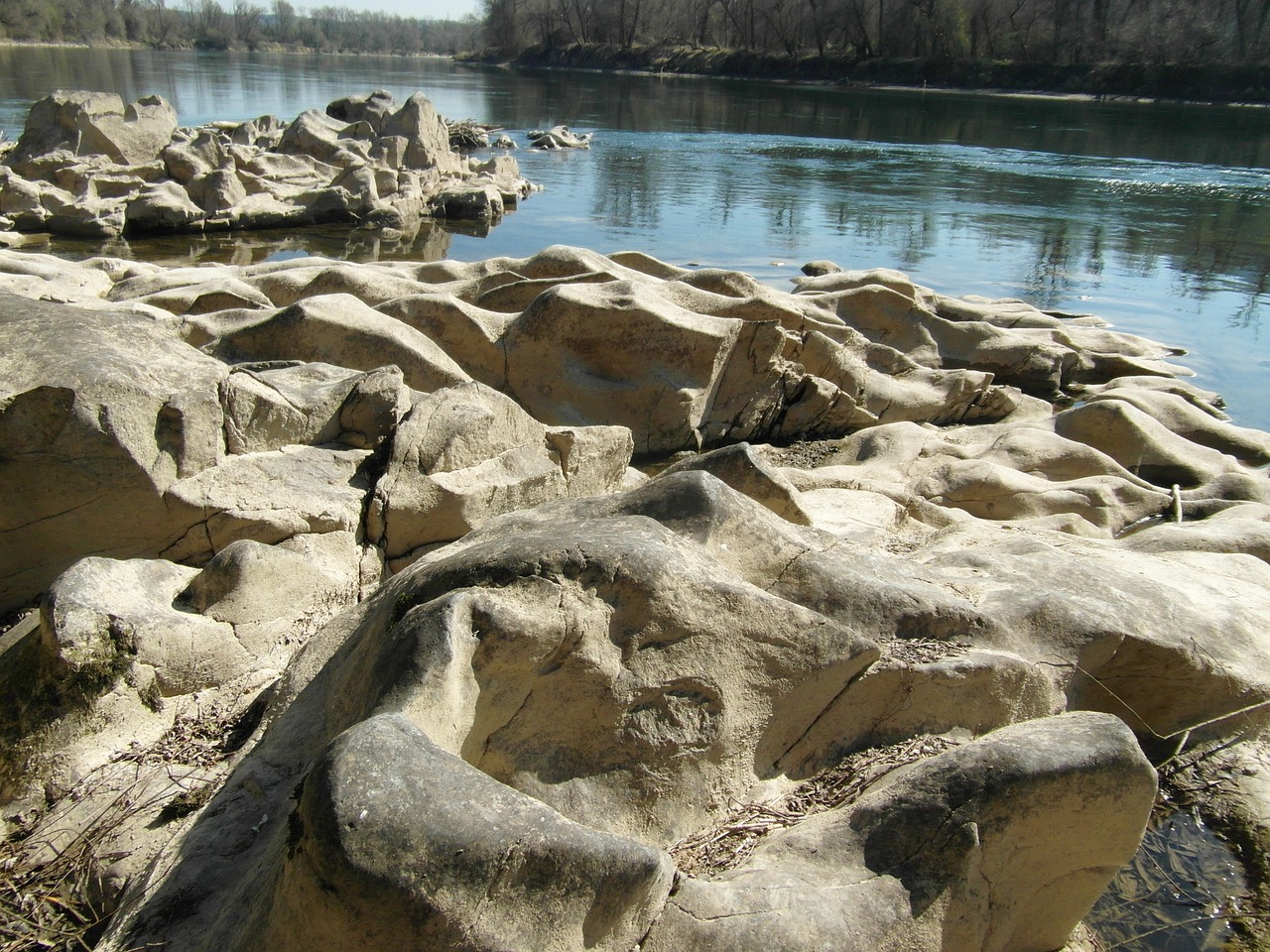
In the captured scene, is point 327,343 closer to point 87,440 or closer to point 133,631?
point 87,440

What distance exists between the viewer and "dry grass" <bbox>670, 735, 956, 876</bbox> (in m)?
2.77

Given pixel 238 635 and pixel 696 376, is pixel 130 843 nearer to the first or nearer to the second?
pixel 238 635

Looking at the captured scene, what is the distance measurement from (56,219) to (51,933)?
15945mm

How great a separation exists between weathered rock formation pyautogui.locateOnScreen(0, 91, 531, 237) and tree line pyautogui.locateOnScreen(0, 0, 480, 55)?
226 feet

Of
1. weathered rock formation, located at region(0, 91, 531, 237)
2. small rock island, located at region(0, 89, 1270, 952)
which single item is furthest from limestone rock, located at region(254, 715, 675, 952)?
weathered rock formation, located at region(0, 91, 531, 237)

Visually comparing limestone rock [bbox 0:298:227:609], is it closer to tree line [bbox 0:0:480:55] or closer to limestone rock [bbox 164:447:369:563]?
limestone rock [bbox 164:447:369:563]

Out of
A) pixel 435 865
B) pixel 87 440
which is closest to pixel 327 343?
pixel 87 440

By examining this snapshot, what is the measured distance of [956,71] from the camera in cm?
5834

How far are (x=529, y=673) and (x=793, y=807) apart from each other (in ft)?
2.74

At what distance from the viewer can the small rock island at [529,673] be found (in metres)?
2.30

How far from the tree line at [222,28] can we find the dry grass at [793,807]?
89.7m

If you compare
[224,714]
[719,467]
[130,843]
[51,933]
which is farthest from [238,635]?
[719,467]

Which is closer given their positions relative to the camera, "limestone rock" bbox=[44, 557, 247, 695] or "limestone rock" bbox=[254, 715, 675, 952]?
"limestone rock" bbox=[254, 715, 675, 952]

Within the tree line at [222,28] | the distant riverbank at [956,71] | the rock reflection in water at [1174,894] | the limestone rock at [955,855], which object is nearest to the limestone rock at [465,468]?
the limestone rock at [955,855]
